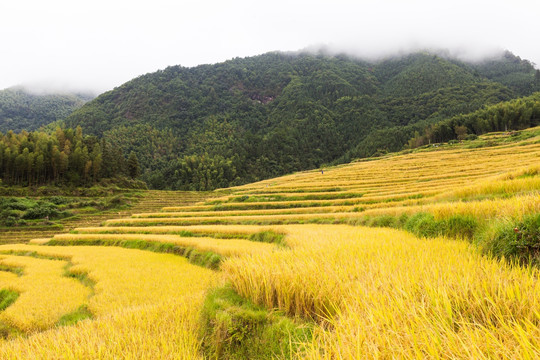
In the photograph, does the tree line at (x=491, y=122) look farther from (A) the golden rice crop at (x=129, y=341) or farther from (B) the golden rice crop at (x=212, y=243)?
(A) the golden rice crop at (x=129, y=341)

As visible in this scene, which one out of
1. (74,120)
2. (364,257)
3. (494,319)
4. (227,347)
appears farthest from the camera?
(74,120)

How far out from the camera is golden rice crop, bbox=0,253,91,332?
22.8ft

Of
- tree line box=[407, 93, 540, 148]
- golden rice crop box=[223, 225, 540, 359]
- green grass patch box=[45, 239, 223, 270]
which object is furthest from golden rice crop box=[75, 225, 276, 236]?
tree line box=[407, 93, 540, 148]

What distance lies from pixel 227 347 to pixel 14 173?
70343 millimetres

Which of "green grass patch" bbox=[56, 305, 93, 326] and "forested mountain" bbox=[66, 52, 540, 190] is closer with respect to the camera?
"green grass patch" bbox=[56, 305, 93, 326]

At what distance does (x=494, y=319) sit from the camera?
65.4 inches

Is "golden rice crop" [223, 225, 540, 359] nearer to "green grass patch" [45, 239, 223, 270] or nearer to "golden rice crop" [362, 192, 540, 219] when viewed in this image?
"golden rice crop" [362, 192, 540, 219]

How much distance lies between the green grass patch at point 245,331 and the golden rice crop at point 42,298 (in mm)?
6666

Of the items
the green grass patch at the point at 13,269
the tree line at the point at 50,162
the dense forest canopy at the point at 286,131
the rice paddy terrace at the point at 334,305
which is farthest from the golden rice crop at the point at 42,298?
the dense forest canopy at the point at 286,131

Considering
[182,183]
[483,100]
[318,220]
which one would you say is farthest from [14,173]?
[483,100]

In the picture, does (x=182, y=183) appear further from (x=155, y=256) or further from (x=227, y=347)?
(x=227, y=347)

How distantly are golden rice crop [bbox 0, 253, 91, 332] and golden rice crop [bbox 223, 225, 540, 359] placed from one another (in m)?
6.81

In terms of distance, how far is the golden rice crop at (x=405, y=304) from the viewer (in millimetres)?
1297

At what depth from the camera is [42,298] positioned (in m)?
8.56
